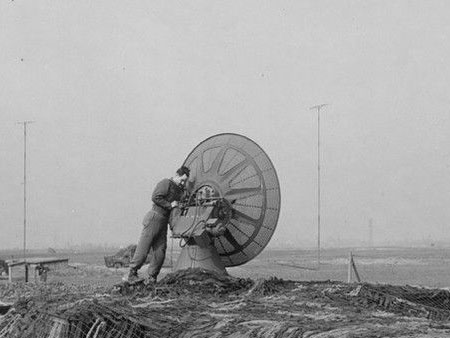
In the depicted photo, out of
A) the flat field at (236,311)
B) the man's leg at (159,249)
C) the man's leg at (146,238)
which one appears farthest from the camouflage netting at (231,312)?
the man's leg at (159,249)

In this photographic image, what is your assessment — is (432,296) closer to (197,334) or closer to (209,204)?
(197,334)

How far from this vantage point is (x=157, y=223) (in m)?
13.8

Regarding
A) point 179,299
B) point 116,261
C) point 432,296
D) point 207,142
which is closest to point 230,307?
point 179,299

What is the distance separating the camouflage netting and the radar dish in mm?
2962

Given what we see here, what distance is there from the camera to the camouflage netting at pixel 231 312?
24.2 feet

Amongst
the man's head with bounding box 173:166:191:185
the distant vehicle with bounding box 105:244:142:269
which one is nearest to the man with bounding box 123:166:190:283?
the man's head with bounding box 173:166:191:185

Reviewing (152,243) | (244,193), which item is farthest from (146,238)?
(244,193)

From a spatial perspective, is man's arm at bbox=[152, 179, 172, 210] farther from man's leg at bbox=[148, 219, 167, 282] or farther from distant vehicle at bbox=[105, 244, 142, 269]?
distant vehicle at bbox=[105, 244, 142, 269]

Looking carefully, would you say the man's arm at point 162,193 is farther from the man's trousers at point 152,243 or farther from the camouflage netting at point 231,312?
the camouflage netting at point 231,312

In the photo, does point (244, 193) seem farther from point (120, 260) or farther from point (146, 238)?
point (120, 260)

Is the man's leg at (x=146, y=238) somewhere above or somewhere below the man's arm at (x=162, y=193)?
below

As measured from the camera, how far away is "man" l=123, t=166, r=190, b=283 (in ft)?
45.0

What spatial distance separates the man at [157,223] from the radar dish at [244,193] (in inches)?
14.7

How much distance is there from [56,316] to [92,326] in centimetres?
48
